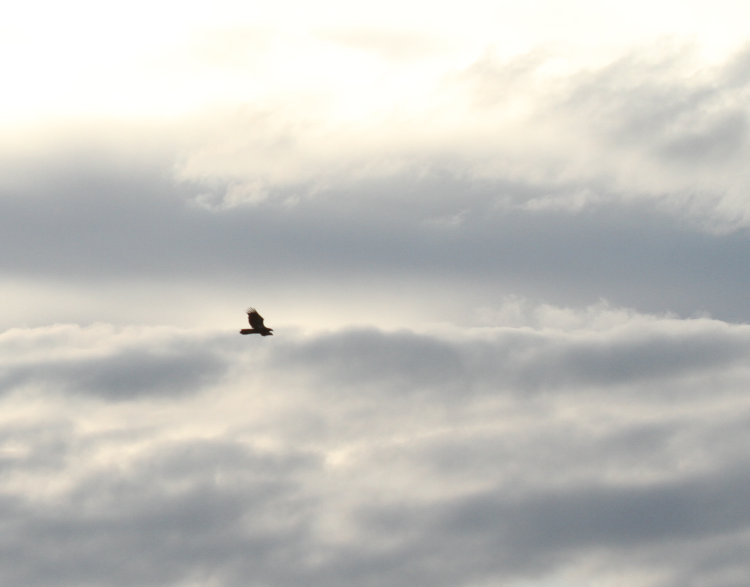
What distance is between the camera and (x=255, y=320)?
126 meters

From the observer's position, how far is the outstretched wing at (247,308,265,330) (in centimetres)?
12475

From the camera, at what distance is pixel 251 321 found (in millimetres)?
125812

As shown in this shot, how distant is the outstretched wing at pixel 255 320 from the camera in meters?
125
